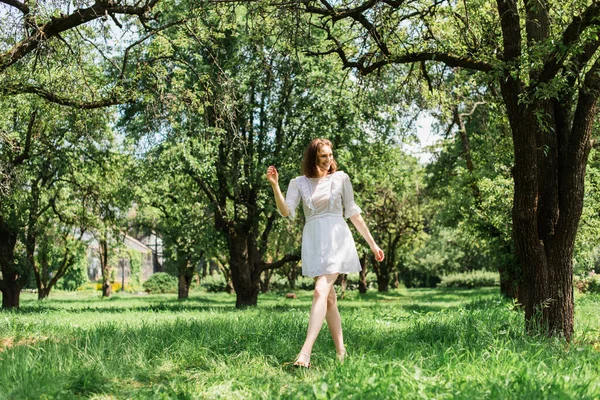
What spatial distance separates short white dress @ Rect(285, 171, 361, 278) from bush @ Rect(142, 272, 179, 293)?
139ft

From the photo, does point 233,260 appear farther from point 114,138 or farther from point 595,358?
point 595,358

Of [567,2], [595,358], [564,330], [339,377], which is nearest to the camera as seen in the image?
[339,377]

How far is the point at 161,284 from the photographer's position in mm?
46344

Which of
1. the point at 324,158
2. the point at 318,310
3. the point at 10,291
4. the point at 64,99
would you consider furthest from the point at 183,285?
the point at 318,310

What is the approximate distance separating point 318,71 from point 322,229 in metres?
13.0

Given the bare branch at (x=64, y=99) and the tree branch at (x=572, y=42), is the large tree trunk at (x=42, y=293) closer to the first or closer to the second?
the bare branch at (x=64, y=99)

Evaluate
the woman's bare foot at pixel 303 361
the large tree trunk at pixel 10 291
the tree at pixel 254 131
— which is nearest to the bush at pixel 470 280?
the tree at pixel 254 131

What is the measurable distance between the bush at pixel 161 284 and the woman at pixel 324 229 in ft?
139

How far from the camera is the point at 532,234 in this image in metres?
6.67

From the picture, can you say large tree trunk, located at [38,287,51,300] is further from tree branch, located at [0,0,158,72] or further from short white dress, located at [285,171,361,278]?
short white dress, located at [285,171,361,278]

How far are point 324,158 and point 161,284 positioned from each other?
4274 cm

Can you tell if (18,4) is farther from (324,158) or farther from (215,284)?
(215,284)

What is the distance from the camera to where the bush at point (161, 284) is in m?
46.1

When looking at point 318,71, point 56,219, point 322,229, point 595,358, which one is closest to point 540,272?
point 595,358
